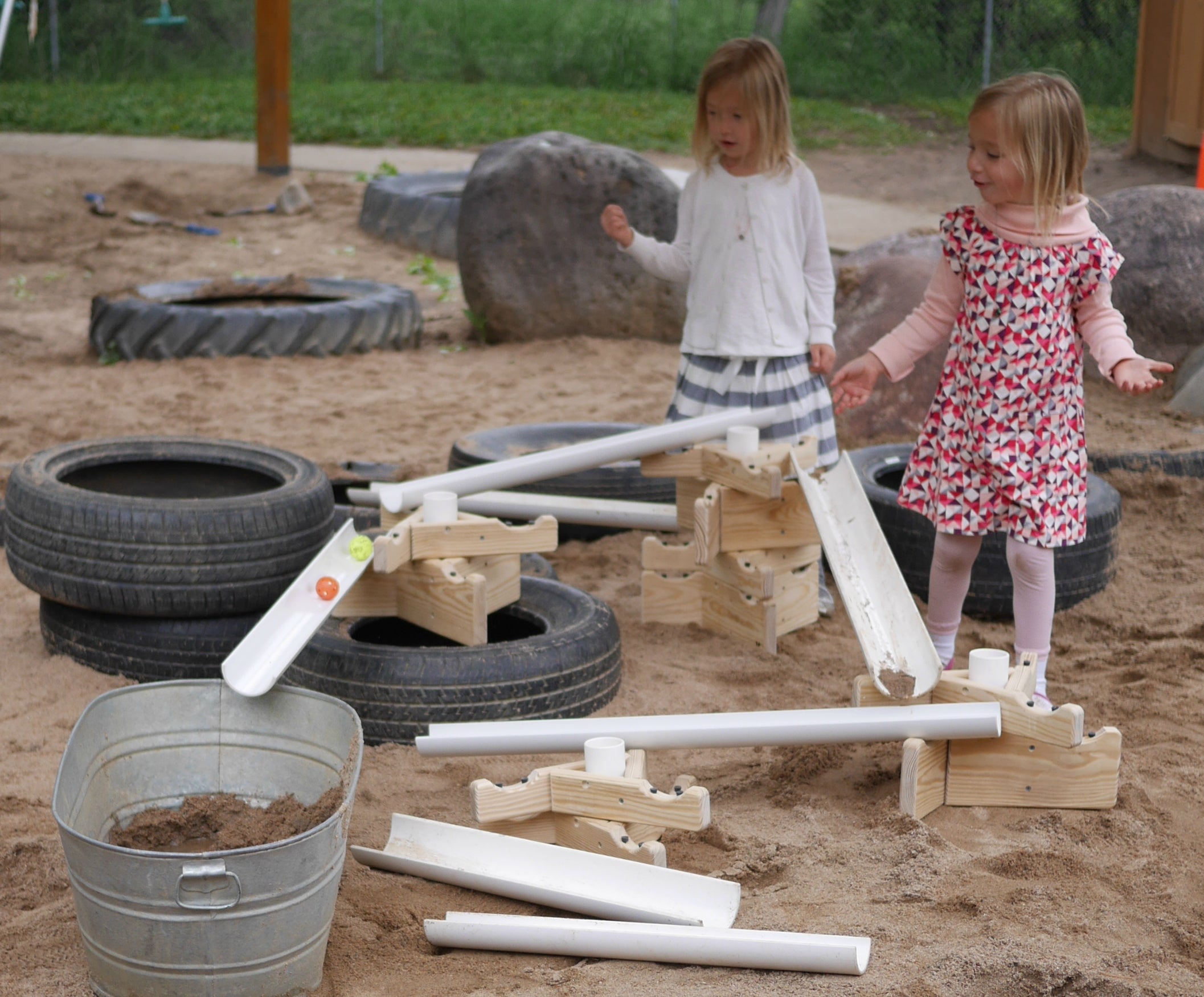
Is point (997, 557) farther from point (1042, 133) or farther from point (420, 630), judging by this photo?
point (420, 630)

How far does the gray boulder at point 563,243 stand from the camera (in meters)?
8.02

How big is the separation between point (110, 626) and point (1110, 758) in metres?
2.48

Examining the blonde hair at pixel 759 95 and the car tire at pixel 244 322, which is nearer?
the blonde hair at pixel 759 95

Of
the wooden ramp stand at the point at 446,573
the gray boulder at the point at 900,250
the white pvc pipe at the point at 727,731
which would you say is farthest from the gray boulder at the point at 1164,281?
the white pvc pipe at the point at 727,731

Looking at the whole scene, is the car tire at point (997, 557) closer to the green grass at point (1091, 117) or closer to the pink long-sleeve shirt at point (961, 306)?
the pink long-sleeve shirt at point (961, 306)

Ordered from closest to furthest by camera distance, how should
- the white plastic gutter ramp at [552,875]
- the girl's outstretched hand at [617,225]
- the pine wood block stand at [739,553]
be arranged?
1. the white plastic gutter ramp at [552,875]
2. the pine wood block stand at [739,553]
3. the girl's outstretched hand at [617,225]

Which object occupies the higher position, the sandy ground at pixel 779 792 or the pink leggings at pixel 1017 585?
the pink leggings at pixel 1017 585

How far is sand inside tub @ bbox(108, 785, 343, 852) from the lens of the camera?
2541 mm

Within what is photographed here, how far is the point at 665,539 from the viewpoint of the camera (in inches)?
192

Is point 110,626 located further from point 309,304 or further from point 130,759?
point 309,304

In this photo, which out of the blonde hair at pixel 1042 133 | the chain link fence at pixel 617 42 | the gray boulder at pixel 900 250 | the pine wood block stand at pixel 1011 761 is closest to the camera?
the pine wood block stand at pixel 1011 761

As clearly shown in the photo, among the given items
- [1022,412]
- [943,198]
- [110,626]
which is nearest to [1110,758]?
[1022,412]

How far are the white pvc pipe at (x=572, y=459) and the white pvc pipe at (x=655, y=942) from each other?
1516 mm

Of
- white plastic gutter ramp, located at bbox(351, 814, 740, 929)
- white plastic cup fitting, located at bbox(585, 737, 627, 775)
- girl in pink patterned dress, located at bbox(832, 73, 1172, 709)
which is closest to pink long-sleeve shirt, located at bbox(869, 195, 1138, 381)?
girl in pink patterned dress, located at bbox(832, 73, 1172, 709)
